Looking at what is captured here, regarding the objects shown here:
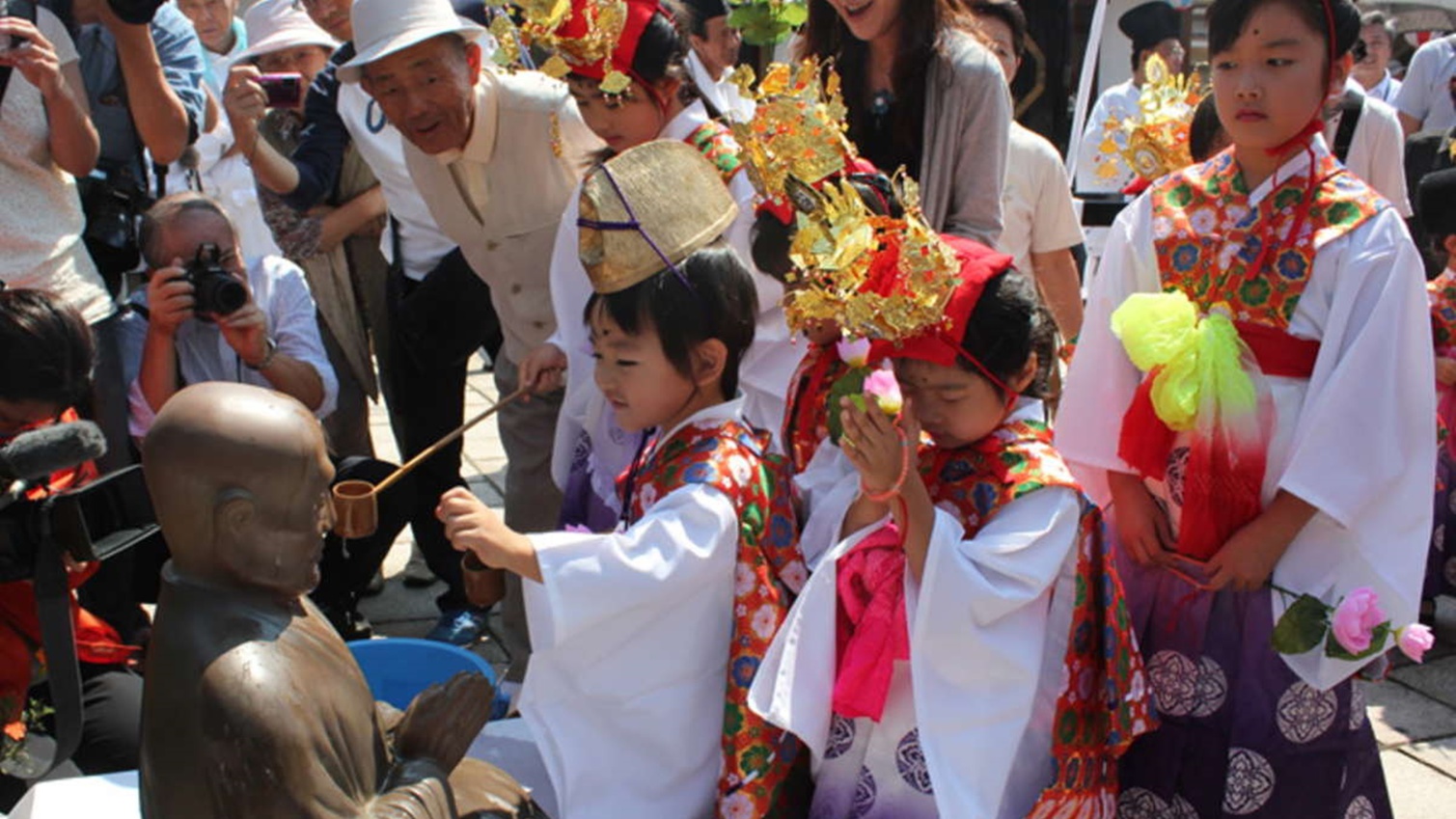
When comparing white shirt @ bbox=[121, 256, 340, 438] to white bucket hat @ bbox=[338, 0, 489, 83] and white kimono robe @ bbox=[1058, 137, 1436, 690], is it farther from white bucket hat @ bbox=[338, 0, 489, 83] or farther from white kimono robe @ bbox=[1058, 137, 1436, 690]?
white kimono robe @ bbox=[1058, 137, 1436, 690]

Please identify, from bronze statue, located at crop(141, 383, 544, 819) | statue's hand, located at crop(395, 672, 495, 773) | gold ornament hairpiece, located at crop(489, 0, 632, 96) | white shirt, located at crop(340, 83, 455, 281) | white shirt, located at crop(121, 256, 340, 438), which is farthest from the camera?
white shirt, located at crop(340, 83, 455, 281)

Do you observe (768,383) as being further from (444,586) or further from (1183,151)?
(444,586)

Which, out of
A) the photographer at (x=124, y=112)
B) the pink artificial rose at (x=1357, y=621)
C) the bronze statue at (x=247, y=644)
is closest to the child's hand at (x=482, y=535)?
the bronze statue at (x=247, y=644)

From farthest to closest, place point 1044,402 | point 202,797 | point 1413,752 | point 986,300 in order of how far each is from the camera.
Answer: point 1413,752 → point 1044,402 → point 986,300 → point 202,797

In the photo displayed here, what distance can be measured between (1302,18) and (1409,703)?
7.21ft

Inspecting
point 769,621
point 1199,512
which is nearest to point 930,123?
point 1199,512

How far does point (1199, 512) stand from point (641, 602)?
41.3 inches

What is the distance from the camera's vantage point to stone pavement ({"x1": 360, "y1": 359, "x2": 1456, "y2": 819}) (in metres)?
3.34

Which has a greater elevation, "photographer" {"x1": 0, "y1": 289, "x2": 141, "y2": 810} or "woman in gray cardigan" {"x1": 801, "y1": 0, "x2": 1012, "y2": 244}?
"woman in gray cardigan" {"x1": 801, "y1": 0, "x2": 1012, "y2": 244}

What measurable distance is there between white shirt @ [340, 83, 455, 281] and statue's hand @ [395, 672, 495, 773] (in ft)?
7.64

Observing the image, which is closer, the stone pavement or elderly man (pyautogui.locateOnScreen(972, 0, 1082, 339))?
the stone pavement

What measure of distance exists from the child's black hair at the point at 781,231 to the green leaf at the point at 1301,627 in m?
1.03

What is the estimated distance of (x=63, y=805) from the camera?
2.45 meters

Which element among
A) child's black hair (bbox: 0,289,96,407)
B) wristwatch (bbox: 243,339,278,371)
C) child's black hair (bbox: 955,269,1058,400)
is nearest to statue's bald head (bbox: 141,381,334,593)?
child's black hair (bbox: 955,269,1058,400)
